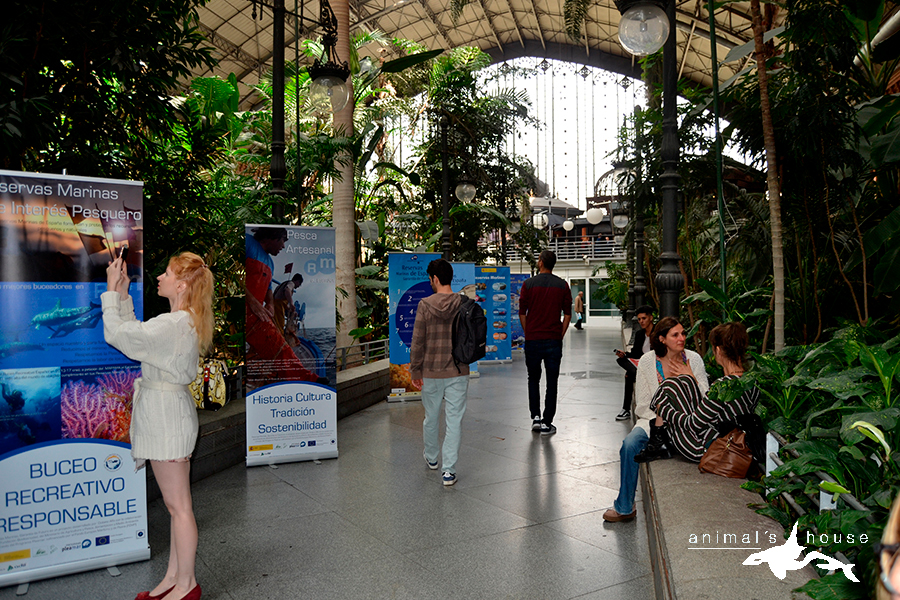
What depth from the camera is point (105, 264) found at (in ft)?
11.2

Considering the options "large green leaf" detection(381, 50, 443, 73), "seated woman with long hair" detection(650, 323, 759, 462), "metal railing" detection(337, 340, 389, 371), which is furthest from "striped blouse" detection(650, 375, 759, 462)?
"metal railing" detection(337, 340, 389, 371)

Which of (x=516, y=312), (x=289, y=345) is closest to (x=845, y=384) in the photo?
(x=289, y=345)

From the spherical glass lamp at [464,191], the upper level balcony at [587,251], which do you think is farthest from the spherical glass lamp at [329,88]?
the upper level balcony at [587,251]

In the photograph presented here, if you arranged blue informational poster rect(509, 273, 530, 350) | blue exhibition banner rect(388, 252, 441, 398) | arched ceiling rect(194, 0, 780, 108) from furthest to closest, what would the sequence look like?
arched ceiling rect(194, 0, 780, 108)
blue informational poster rect(509, 273, 530, 350)
blue exhibition banner rect(388, 252, 441, 398)

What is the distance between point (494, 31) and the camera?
33.4 m

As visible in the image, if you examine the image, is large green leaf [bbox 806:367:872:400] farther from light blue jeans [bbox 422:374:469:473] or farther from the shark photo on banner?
the shark photo on banner

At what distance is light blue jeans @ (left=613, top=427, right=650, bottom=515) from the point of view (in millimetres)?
3695

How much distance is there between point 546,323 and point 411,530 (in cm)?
309

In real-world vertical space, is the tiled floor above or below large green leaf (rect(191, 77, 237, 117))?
below

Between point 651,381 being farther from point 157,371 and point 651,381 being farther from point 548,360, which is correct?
Result: point 157,371

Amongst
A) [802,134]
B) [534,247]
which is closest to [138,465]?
[802,134]

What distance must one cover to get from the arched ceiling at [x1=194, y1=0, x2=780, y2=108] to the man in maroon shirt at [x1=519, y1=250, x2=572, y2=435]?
64.9 ft

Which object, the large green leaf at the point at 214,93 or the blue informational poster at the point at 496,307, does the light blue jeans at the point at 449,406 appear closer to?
the large green leaf at the point at 214,93

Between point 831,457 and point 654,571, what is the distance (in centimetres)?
111
